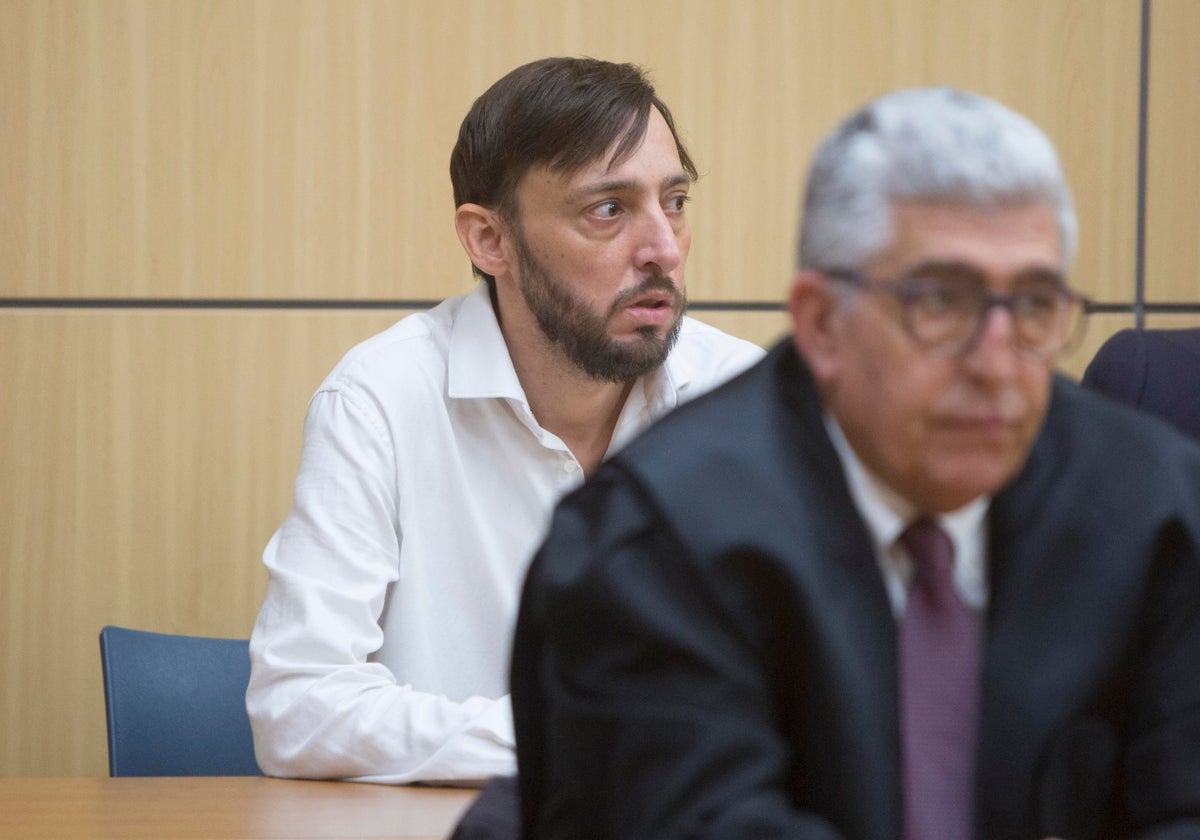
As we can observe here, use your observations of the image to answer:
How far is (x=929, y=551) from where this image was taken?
0.97 meters

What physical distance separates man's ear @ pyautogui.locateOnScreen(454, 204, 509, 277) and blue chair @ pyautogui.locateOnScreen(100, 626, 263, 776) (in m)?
0.71

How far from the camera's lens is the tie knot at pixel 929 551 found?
972mm

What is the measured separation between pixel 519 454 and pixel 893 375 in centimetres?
129

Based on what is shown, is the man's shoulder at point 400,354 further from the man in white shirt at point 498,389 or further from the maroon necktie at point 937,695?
the maroon necktie at point 937,695

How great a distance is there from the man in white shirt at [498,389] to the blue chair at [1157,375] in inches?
23.6

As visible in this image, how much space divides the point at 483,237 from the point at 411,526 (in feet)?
1.77

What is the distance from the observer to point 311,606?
1.84m

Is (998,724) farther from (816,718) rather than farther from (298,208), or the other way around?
(298,208)

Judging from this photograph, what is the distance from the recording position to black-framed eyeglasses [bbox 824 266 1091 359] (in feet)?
2.92

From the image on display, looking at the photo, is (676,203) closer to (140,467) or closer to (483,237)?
(483,237)

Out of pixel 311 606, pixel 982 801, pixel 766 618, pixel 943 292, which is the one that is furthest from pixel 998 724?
pixel 311 606

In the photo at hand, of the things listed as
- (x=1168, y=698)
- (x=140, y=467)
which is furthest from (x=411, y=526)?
(x=1168, y=698)

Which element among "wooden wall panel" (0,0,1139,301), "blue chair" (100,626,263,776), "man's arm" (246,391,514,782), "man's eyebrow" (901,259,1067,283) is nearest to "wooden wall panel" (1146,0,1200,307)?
"wooden wall panel" (0,0,1139,301)

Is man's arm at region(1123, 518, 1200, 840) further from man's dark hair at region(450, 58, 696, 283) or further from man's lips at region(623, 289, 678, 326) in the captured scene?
man's dark hair at region(450, 58, 696, 283)
